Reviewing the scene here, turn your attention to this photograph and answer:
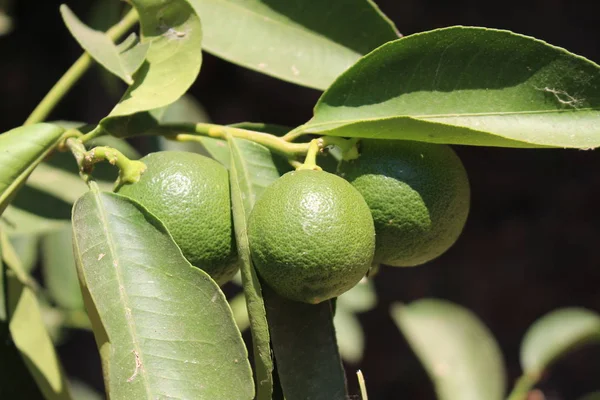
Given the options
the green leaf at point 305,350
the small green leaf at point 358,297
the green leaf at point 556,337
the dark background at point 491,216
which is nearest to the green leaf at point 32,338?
the green leaf at point 305,350

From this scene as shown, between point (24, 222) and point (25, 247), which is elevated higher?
point (24, 222)

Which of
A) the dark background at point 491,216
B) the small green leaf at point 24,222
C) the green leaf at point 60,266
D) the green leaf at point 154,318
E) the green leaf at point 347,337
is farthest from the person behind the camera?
the dark background at point 491,216

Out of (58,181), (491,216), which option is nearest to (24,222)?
(58,181)

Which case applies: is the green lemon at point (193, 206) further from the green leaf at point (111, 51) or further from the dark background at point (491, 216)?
the dark background at point (491, 216)

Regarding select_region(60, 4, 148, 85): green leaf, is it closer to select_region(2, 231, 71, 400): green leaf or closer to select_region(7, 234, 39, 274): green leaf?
select_region(2, 231, 71, 400): green leaf

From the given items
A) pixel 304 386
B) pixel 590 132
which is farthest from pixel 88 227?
pixel 590 132

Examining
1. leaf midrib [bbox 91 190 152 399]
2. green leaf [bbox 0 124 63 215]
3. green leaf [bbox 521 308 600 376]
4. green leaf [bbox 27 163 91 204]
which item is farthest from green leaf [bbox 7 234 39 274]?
green leaf [bbox 521 308 600 376]

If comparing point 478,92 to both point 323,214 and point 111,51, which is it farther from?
point 111,51
